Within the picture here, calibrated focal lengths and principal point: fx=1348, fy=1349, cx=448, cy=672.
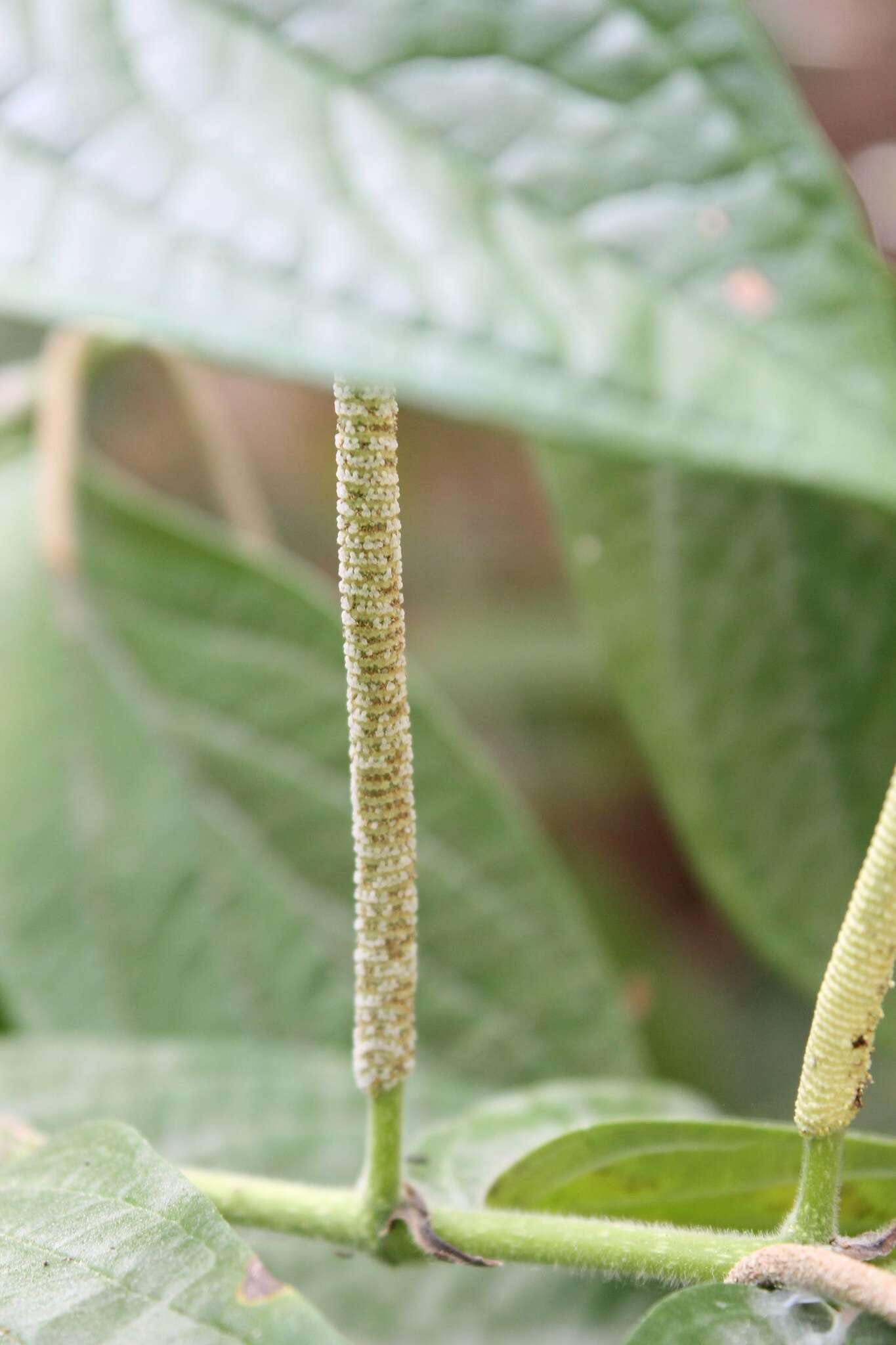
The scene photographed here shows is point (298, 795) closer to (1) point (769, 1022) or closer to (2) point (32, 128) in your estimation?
(2) point (32, 128)

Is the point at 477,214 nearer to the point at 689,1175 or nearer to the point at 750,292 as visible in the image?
the point at 750,292

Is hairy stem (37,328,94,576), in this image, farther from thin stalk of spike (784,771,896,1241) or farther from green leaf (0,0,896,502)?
thin stalk of spike (784,771,896,1241)

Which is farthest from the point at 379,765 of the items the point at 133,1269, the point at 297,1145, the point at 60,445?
the point at 60,445

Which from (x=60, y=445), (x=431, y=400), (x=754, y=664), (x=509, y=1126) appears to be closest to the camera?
(x=431, y=400)

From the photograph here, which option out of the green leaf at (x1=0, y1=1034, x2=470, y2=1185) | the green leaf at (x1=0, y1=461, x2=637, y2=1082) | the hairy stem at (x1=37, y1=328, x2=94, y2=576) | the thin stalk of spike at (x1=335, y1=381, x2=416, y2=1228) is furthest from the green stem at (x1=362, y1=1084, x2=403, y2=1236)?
the hairy stem at (x1=37, y1=328, x2=94, y2=576)

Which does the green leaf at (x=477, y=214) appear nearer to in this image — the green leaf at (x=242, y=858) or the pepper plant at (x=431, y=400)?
the pepper plant at (x=431, y=400)

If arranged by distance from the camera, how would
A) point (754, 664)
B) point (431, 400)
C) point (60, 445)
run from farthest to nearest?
point (60, 445) < point (754, 664) < point (431, 400)
